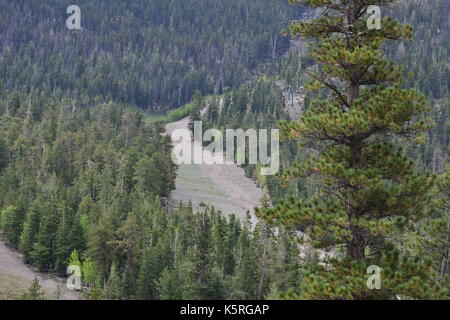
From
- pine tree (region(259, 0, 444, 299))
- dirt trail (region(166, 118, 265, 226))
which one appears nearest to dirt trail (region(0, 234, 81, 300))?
pine tree (region(259, 0, 444, 299))

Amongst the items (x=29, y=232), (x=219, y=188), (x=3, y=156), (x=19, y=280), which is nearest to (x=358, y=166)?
(x=19, y=280)

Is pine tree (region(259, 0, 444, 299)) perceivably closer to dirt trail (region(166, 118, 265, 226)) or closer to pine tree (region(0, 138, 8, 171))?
dirt trail (region(166, 118, 265, 226))

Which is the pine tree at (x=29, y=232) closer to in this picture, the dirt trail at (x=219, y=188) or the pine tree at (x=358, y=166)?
the dirt trail at (x=219, y=188)

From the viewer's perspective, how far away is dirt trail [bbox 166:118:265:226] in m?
91.0

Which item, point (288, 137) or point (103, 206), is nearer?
point (288, 137)

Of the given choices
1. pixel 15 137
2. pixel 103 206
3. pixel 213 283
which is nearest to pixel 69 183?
pixel 15 137

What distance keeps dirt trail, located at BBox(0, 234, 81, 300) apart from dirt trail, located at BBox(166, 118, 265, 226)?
32796 millimetres

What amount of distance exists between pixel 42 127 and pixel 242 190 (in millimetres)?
38943

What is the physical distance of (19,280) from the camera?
5225 cm

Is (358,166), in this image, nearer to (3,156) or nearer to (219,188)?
(3,156)

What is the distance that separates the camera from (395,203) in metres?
19.0

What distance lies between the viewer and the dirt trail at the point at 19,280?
48219 mm

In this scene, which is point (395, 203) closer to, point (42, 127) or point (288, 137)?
point (288, 137)

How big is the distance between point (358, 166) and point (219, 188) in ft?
278
